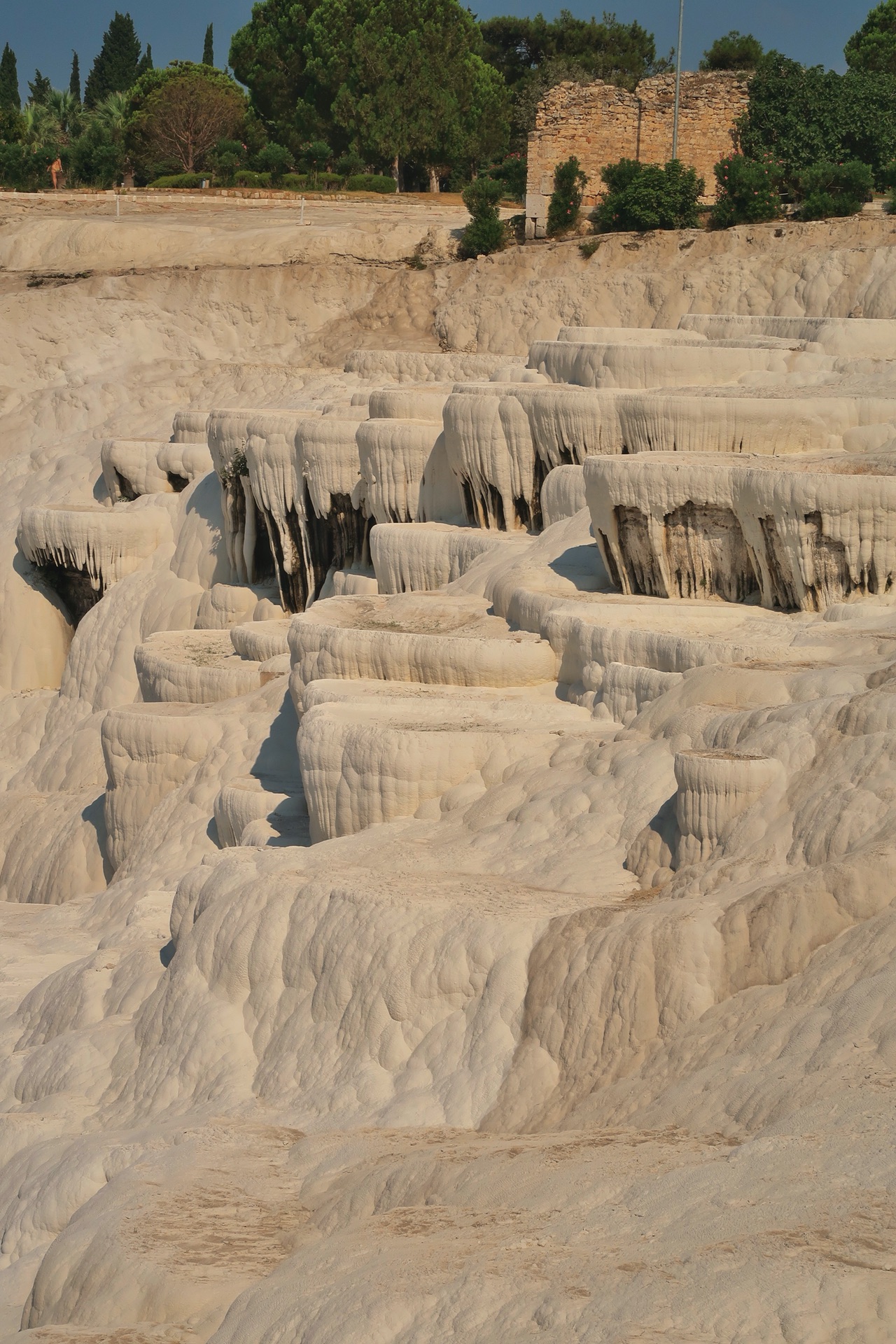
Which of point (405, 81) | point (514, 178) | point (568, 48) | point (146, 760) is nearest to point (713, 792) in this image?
point (146, 760)

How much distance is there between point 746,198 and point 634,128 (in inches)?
205

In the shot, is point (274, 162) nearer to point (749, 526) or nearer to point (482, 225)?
point (482, 225)

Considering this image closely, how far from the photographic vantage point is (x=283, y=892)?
9945 mm

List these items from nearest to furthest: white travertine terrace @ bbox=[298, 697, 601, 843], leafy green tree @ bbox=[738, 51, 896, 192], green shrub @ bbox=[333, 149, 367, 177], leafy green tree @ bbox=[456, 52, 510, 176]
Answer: white travertine terrace @ bbox=[298, 697, 601, 843], leafy green tree @ bbox=[738, 51, 896, 192], green shrub @ bbox=[333, 149, 367, 177], leafy green tree @ bbox=[456, 52, 510, 176]

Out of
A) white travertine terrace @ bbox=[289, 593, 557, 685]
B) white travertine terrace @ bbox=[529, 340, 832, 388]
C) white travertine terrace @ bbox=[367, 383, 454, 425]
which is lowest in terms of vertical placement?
white travertine terrace @ bbox=[289, 593, 557, 685]

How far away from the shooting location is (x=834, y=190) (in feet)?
95.2

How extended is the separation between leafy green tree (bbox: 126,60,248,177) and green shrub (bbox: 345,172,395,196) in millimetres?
8465

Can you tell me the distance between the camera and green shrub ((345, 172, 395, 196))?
4312 cm

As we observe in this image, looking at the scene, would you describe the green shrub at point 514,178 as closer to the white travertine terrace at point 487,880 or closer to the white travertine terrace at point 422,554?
the white travertine terrace at point 487,880

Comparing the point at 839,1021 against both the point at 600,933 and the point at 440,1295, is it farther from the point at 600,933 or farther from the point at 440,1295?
the point at 440,1295

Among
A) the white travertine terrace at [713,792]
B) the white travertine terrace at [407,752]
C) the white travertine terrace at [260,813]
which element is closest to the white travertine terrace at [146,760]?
the white travertine terrace at [260,813]

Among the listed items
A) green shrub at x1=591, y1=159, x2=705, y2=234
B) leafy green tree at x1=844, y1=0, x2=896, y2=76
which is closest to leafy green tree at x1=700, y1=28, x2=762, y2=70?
leafy green tree at x1=844, y1=0, x2=896, y2=76

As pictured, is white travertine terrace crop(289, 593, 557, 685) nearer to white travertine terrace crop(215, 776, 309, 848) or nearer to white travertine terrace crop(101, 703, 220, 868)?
white travertine terrace crop(215, 776, 309, 848)

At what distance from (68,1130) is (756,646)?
5.47m
